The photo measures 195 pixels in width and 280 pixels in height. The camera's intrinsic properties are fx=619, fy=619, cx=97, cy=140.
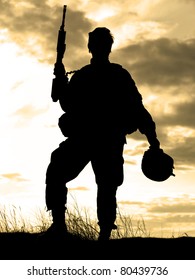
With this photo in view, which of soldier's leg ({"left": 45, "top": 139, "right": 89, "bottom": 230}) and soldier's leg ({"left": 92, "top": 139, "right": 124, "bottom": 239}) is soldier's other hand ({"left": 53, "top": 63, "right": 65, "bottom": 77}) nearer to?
soldier's leg ({"left": 45, "top": 139, "right": 89, "bottom": 230})

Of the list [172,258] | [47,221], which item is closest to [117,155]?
[172,258]

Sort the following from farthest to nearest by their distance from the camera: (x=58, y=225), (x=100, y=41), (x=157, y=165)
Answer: (x=157, y=165), (x=58, y=225), (x=100, y=41)

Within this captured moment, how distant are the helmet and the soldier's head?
1481mm

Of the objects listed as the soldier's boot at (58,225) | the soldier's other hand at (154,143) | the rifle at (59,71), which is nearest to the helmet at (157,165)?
the soldier's other hand at (154,143)

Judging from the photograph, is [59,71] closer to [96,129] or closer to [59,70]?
[59,70]

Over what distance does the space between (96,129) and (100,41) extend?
1158mm

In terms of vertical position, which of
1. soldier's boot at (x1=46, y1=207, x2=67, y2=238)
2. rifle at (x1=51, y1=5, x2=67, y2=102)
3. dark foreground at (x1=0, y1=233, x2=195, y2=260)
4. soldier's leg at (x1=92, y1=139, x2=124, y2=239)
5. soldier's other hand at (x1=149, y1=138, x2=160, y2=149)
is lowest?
dark foreground at (x1=0, y1=233, x2=195, y2=260)

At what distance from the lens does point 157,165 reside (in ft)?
27.5

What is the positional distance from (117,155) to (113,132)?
0.31 metres

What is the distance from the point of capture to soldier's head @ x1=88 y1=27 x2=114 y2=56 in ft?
A: 26.7

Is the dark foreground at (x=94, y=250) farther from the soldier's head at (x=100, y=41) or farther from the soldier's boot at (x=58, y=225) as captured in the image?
the soldier's head at (x=100, y=41)

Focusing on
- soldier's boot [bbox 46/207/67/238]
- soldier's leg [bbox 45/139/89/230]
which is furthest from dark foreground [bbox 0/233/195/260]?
soldier's leg [bbox 45/139/89/230]

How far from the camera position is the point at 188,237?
919 centimetres

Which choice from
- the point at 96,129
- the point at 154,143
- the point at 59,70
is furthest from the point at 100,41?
the point at 154,143
